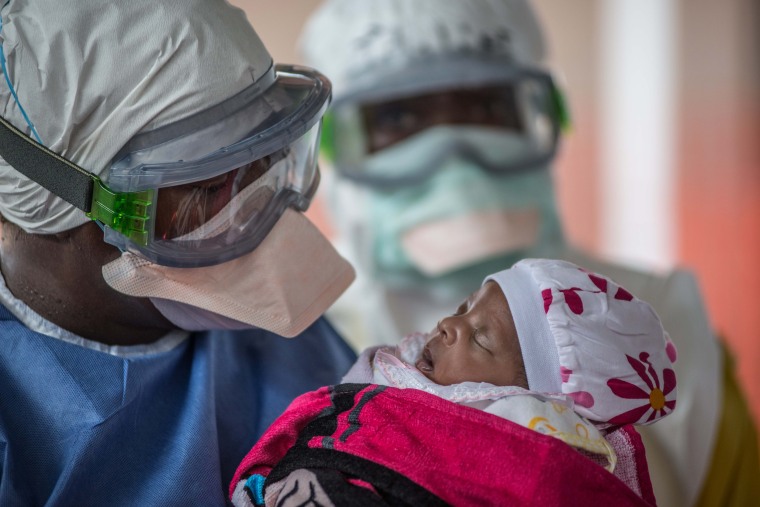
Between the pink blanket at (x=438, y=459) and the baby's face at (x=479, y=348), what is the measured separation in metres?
0.09

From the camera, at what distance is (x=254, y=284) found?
4.18ft

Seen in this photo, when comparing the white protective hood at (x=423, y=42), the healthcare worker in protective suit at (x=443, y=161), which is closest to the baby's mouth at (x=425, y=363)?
the healthcare worker in protective suit at (x=443, y=161)

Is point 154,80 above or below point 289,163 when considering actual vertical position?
above

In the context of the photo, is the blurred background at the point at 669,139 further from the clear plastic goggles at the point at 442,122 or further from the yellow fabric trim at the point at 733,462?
the yellow fabric trim at the point at 733,462

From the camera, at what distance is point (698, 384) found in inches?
78.1

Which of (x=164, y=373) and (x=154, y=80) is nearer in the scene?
(x=154, y=80)

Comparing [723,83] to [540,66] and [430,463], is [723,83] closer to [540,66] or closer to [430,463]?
[540,66]

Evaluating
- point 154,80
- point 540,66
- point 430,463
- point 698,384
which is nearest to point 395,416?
point 430,463

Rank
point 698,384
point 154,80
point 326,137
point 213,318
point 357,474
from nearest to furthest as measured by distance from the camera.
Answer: point 357,474
point 154,80
point 213,318
point 698,384
point 326,137

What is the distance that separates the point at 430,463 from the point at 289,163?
1.65 feet

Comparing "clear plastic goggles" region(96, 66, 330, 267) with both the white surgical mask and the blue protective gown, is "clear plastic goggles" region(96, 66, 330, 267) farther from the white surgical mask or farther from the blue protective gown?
the blue protective gown

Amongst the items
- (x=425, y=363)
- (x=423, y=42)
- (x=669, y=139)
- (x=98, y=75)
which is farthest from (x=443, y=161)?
(x=669, y=139)

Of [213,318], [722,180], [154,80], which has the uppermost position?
[154,80]

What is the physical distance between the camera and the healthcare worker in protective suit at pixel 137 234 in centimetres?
115
